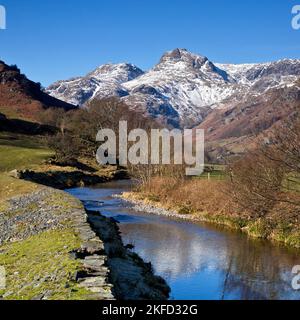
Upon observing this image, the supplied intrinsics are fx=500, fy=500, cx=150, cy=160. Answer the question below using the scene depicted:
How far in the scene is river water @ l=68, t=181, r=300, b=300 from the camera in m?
22.0

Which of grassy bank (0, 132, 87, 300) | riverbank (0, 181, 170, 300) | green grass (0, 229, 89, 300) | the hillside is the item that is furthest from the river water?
the hillside

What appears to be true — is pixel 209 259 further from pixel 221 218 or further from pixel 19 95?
pixel 19 95

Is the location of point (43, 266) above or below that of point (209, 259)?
above

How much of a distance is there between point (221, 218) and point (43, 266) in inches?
1042

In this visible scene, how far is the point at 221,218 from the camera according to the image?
4122cm

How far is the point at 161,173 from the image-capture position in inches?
2382

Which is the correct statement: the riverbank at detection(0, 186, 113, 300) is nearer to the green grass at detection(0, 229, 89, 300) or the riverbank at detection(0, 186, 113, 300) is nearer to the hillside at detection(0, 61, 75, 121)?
the green grass at detection(0, 229, 89, 300)

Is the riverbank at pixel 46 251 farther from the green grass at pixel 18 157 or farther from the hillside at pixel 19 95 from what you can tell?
the hillside at pixel 19 95

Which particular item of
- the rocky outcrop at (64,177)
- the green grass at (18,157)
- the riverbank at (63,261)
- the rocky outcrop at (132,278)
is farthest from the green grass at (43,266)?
the green grass at (18,157)

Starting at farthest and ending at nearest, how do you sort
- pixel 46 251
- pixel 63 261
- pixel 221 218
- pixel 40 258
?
pixel 221 218, pixel 46 251, pixel 40 258, pixel 63 261

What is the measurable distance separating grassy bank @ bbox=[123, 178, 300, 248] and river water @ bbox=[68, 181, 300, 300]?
4.86 ft

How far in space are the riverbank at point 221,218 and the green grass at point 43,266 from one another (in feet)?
57.1

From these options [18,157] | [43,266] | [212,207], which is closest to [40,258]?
[43,266]
